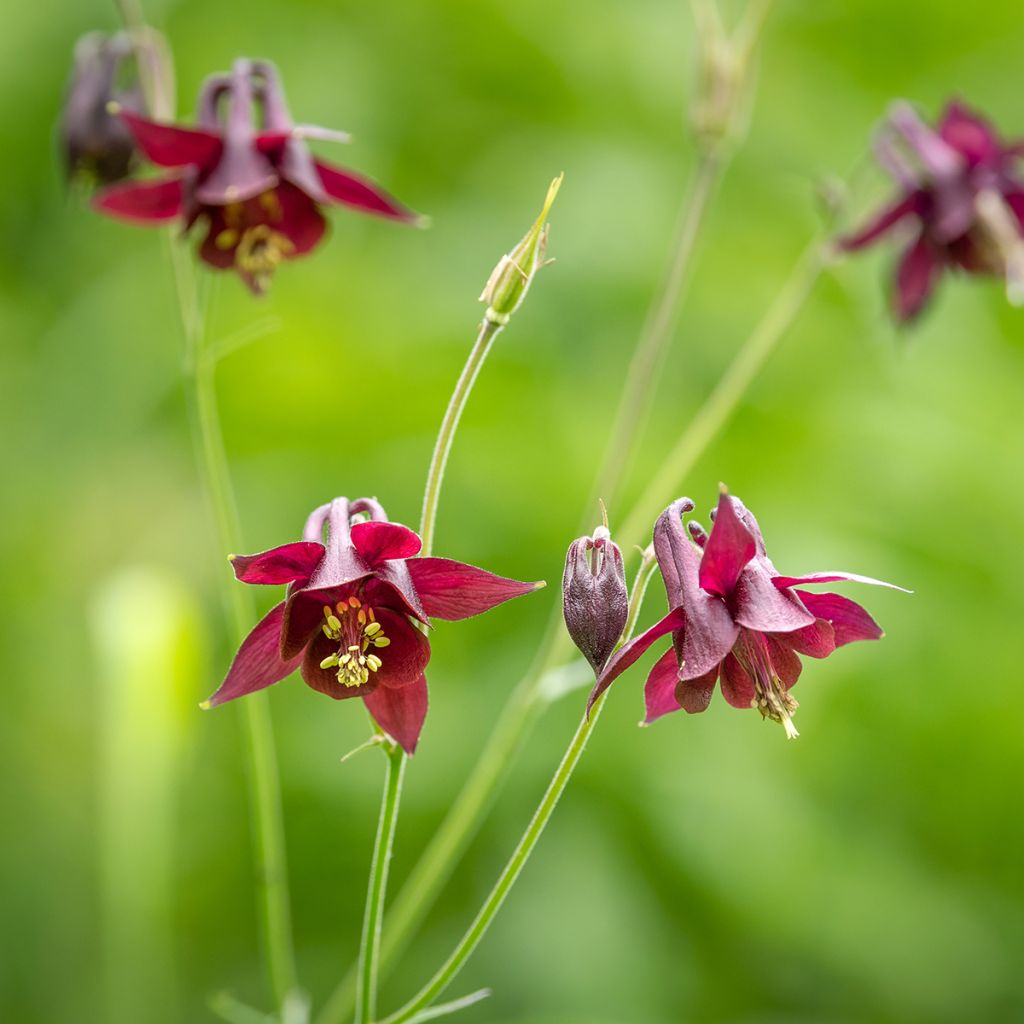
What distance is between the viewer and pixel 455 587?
Answer: 1443 mm

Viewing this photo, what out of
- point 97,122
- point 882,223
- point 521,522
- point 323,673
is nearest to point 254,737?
point 323,673

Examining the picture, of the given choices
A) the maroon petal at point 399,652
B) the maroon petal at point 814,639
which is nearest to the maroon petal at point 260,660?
the maroon petal at point 399,652

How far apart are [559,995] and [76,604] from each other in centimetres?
183

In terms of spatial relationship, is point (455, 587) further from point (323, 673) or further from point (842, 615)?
point (842, 615)

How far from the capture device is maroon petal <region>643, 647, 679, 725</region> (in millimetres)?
1498

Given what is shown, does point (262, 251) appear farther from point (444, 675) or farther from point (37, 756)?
point (37, 756)

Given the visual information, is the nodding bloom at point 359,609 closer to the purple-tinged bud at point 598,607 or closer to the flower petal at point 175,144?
the purple-tinged bud at point 598,607

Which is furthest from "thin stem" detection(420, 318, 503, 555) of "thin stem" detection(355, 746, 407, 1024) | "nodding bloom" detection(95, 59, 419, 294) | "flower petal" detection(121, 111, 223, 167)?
"flower petal" detection(121, 111, 223, 167)

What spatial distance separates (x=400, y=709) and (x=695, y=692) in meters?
0.38

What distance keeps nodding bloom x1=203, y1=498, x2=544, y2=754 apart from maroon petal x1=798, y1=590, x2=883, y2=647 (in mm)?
387

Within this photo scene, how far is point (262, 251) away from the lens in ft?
7.10

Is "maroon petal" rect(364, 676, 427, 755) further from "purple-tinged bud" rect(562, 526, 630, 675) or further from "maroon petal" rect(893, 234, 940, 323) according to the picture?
"maroon petal" rect(893, 234, 940, 323)

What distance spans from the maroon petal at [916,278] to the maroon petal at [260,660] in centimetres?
159

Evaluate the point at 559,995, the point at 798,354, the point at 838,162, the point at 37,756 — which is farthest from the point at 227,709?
the point at 838,162
